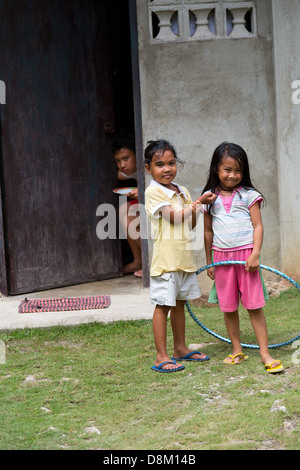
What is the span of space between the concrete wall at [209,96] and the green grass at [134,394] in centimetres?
169

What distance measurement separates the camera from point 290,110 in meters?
6.08

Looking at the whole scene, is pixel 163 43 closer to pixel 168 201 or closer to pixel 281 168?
pixel 281 168

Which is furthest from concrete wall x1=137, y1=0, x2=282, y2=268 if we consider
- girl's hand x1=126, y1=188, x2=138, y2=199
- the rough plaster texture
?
girl's hand x1=126, y1=188, x2=138, y2=199

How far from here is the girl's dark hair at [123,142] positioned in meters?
6.65

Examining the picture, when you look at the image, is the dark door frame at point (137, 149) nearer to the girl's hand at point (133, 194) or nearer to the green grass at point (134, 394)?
the girl's hand at point (133, 194)

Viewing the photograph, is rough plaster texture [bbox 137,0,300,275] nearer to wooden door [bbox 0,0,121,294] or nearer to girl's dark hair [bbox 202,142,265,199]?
wooden door [bbox 0,0,121,294]

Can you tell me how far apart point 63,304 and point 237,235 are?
2220 mm

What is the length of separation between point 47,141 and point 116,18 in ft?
5.77

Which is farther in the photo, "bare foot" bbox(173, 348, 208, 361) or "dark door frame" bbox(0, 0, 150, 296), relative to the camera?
"dark door frame" bbox(0, 0, 150, 296)

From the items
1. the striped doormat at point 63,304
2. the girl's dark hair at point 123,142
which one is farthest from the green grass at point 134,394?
the girl's dark hair at point 123,142

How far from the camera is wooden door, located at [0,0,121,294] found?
626cm

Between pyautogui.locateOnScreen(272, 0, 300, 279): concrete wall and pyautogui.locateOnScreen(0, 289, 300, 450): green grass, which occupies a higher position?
pyautogui.locateOnScreen(272, 0, 300, 279): concrete wall

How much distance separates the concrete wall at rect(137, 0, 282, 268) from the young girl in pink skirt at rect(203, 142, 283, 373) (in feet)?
5.89

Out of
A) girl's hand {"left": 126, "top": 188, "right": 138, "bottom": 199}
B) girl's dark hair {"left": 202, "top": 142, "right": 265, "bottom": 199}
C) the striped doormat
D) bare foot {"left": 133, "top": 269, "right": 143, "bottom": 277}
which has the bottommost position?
the striped doormat
